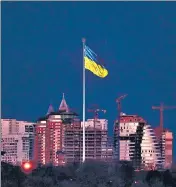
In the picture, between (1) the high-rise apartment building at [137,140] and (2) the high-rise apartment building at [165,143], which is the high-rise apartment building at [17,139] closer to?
(1) the high-rise apartment building at [137,140]

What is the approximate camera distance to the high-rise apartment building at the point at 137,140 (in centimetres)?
2208

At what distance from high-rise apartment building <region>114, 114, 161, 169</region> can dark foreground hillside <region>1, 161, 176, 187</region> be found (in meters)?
7.73

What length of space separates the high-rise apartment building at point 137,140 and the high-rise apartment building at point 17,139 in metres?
2.28

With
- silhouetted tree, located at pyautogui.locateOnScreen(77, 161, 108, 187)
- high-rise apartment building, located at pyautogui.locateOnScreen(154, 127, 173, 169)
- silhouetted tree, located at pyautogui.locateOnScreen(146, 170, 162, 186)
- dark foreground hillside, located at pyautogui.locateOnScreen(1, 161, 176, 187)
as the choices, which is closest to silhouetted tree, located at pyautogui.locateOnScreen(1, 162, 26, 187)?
dark foreground hillside, located at pyautogui.locateOnScreen(1, 161, 176, 187)

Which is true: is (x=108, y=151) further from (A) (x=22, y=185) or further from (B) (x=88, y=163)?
(A) (x=22, y=185)

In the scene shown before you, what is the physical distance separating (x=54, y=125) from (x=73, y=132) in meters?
0.53

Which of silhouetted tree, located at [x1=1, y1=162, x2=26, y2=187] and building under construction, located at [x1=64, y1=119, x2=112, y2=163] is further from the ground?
building under construction, located at [x1=64, y1=119, x2=112, y2=163]

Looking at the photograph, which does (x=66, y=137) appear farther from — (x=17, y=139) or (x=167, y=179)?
(x=167, y=179)

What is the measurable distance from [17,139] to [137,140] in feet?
10.0

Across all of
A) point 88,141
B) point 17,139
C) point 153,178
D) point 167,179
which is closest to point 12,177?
point 153,178

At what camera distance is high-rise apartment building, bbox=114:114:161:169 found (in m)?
22.1

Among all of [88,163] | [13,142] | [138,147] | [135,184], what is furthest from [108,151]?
[135,184]

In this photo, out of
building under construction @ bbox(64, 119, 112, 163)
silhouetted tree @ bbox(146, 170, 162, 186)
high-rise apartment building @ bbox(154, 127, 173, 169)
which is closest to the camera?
silhouetted tree @ bbox(146, 170, 162, 186)

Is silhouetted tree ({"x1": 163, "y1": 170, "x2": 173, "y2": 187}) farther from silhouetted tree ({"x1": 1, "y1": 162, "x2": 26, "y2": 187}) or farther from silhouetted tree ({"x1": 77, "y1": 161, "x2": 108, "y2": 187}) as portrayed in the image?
silhouetted tree ({"x1": 1, "y1": 162, "x2": 26, "y2": 187})
